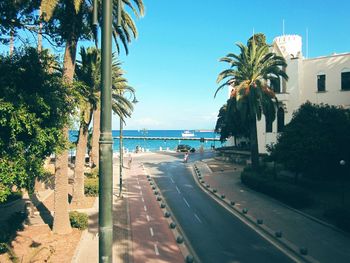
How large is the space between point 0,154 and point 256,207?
75.3ft

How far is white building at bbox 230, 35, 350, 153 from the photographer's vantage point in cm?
4703

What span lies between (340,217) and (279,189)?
910cm

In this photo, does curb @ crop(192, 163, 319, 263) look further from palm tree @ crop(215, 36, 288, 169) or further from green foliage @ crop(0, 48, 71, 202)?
green foliage @ crop(0, 48, 71, 202)

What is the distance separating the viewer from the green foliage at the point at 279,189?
1225 inches

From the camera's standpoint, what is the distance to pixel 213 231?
24.9 metres

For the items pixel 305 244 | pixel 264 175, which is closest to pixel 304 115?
pixel 264 175

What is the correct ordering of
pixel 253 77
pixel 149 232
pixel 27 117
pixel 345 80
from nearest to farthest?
1. pixel 27 117
2. pixel 149 232
3. pixel 253 77
4. pixel 345 80

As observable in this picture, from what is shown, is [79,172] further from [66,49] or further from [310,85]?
[310,85]

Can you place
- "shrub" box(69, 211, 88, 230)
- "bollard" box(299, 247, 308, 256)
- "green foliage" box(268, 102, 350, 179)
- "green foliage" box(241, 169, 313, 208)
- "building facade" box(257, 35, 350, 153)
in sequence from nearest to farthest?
"bollard" box(299, 247, 308, 256) < "shrub" box(69, 211, 88, 230) < "green foliage" box(241, 169, 313, 208) < "green foliage" box(268, 102, 350, 179) < "building facade" box(257, 35, 350, 153)

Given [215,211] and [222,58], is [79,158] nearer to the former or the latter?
[215,211]

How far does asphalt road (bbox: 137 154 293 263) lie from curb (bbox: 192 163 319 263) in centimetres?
44

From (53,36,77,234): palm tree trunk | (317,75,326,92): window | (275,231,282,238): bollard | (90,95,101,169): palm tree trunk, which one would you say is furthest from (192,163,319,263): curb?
(317,75,326,92): window

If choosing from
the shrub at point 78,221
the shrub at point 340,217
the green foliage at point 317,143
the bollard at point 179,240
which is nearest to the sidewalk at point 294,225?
the shrub at point 340,217

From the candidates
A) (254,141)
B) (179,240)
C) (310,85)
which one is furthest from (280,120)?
(179,240)
